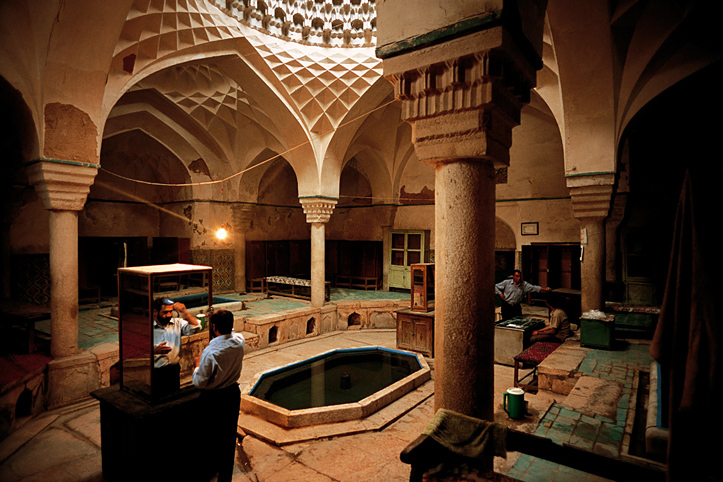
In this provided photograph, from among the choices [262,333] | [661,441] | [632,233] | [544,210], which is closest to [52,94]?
[262,333]

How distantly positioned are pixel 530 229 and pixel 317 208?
5.98m

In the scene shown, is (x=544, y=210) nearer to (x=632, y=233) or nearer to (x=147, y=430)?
(x=632, y=233)

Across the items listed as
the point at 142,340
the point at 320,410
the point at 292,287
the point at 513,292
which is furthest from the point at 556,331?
the point at 292,287

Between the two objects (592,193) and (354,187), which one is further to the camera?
(354,187)

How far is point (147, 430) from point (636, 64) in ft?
25.4

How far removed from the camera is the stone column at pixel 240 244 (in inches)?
512

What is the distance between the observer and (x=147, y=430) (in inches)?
130

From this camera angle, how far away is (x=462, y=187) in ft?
8.46

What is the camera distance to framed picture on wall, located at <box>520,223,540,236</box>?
36.2 feet

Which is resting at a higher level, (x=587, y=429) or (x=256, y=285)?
(x=256, y=285)

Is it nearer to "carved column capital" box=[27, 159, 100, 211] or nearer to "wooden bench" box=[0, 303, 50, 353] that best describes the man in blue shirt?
"carved column capital" box=[27, 159, 100, 211]

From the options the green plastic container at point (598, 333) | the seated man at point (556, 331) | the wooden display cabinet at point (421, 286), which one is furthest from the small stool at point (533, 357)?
the wooden display cabinet at point (421, 286)

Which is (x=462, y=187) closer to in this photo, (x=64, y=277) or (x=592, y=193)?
(x=592, y=193)

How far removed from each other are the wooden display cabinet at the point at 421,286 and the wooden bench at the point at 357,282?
211 inches
